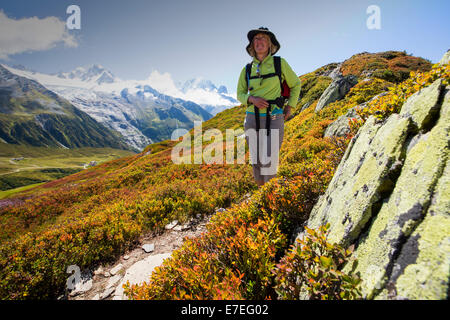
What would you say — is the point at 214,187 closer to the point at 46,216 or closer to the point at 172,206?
the point at 172,206

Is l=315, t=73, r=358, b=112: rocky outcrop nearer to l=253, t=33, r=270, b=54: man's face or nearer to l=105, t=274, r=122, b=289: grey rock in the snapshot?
l=253, t=33, r=270, b=54: man's face

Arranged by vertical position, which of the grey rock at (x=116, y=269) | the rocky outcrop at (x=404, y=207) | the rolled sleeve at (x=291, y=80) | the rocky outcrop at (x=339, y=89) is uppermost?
the rocky outcrop at (x=339, y=89)

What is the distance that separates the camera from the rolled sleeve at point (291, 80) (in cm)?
500

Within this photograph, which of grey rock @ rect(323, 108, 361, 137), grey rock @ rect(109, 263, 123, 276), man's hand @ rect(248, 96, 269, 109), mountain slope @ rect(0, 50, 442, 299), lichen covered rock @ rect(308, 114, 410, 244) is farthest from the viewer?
grey rock @ rect(323, 108, 361, 137)

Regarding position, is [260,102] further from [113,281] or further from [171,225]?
[113,281]

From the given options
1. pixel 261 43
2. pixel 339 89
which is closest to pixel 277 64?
pixel 261 43

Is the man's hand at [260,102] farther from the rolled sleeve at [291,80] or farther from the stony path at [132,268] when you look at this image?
the stony path at [132,268]

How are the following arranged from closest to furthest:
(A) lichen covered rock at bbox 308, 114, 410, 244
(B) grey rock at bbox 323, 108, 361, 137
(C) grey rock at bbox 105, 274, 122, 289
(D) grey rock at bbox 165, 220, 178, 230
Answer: (A) lichen covered rock at bbox 308, 114, 410, 244 < (C) grey rock at bbox 105, 274, 122, 289 < (D) grey rock at bbox 165, 220, 178, 230 < (B) grey rock at bbox 323, 108, 361, 137

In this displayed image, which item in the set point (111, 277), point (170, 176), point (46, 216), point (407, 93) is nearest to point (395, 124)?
point (407, 93)

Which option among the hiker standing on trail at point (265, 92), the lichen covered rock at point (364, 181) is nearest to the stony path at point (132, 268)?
the hiker standing on trail at point (265, 92)

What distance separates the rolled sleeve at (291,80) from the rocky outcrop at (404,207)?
8.55 ft

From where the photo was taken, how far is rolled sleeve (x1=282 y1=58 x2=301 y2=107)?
500 centimetres

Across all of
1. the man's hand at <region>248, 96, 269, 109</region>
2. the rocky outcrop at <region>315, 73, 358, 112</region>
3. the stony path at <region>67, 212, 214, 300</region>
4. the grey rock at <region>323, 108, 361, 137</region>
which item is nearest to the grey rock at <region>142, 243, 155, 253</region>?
the stony path at <region>67, 212, 214, 300</region>
